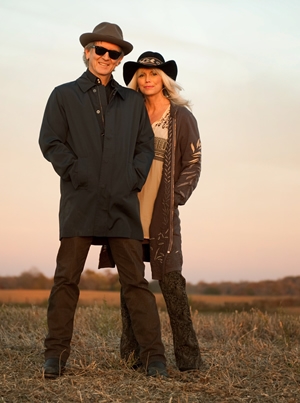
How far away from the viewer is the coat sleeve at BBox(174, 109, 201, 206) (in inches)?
219

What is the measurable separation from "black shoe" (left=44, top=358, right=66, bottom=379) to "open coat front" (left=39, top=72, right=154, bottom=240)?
0.96 m

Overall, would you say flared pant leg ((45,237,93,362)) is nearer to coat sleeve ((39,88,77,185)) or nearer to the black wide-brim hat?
coat sleeve ((39,88,77,185))

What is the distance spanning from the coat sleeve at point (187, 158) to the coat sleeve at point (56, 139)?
91cm

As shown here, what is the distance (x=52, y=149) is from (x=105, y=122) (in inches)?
17.7

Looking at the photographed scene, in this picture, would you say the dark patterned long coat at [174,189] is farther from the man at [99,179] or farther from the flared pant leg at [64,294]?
the flared pant leg at [64,294]

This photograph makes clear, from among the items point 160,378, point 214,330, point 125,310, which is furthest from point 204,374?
point 214,330

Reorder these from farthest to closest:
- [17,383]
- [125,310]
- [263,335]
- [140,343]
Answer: [263,335]
[125,310]
[140,343]
[17,383]

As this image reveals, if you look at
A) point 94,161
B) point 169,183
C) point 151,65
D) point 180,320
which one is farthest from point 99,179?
point 180,320

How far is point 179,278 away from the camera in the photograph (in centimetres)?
559

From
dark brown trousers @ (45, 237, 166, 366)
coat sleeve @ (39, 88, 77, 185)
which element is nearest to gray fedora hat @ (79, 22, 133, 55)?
coat sleeve @ (39, 88, 77, 185)

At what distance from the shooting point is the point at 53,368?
527 centimetres

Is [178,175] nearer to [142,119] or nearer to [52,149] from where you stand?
[142,119]

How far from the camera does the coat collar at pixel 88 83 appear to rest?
5383 mm

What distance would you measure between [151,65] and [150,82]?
134mm
